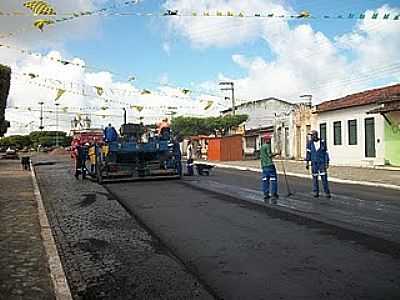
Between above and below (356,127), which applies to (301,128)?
above

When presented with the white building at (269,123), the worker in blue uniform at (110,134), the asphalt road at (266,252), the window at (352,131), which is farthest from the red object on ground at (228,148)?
the asphalt road at (266,252)

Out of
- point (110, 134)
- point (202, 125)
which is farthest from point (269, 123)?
point (110, 134)

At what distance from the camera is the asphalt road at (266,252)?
19.1 feet

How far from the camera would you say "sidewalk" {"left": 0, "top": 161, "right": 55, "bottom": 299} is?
6.06 m

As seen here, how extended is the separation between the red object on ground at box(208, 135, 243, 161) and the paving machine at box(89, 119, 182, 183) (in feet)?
82.1

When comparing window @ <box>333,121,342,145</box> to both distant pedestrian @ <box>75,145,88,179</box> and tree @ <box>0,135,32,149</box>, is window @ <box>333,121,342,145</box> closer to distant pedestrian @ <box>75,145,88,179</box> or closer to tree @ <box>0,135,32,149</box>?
distant pedestrian @ <box>75,145,88,179</box>

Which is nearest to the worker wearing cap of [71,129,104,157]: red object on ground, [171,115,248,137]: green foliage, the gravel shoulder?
the gravel shoulder

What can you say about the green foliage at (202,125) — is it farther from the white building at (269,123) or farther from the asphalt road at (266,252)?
the asphalt road at (266,252)

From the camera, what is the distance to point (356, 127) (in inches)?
1265

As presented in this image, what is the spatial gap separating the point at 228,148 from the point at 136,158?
26201 millimetres

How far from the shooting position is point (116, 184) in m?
19.7

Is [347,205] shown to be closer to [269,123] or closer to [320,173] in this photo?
[320,173]

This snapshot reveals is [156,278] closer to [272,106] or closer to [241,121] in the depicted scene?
[241,121]

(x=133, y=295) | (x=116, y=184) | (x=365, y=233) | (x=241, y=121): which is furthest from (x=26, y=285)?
(x=241, y=121)
